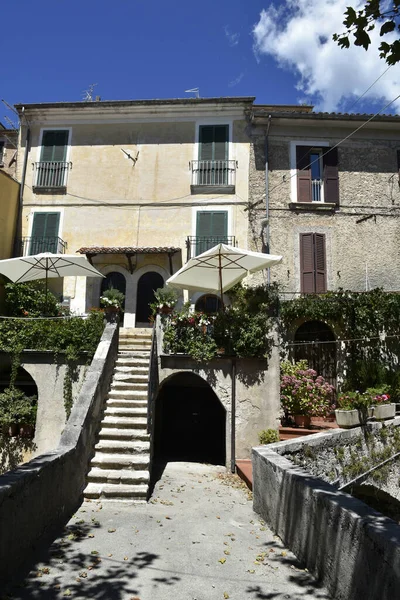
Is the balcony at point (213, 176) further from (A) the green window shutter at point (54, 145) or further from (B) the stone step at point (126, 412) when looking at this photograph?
(B) the stone step at point (126, 412)

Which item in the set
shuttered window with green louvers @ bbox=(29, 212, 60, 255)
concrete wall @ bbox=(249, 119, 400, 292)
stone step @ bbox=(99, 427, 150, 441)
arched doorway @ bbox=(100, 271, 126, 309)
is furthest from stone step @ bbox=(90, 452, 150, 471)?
shuttered window with green louvers @ bbox=(29, 212, 60, 255)

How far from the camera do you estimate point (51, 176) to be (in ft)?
52.7

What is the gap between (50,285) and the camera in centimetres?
1507

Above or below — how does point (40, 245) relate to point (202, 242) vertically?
below

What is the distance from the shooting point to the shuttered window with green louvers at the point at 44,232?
15297 mm

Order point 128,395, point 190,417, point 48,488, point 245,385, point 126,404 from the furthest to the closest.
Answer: point 190,417 → point 245,385 → point 128,395 → point 126,404 → point 48,488

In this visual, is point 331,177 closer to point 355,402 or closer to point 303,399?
point 355,402

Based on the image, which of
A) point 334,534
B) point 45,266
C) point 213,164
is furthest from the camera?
point 213,164

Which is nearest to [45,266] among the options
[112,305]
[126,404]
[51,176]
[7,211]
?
[112,305]

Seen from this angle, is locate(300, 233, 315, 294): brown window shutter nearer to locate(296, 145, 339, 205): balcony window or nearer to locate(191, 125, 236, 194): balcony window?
locate(296, 145, 339, 205): balcony window

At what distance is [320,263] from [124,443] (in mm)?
9784

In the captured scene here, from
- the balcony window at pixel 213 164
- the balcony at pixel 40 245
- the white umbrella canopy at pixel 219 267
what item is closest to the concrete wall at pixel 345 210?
the balcony window at pixel 213 164

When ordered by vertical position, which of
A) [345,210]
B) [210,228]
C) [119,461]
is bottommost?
[119,461]

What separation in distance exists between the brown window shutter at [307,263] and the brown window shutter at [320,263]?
0.14 m
